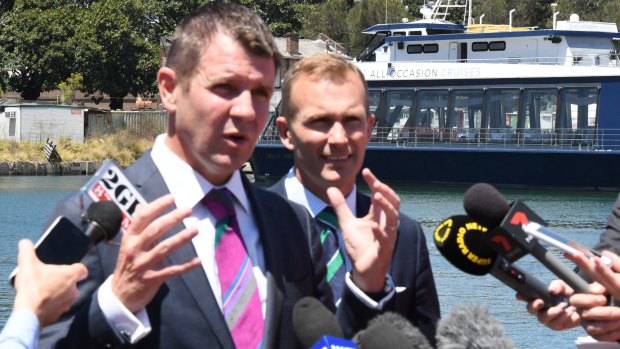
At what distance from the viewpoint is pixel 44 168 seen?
42.0 meters

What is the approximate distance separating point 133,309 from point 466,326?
28.3 inches

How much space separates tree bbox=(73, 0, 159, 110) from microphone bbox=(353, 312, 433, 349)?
5271 cm

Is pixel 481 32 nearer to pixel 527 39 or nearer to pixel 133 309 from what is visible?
pixel 527 39

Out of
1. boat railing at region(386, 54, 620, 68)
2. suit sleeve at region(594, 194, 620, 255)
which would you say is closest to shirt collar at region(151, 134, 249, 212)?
suit sleeve at region(594, 194, 620, 255)

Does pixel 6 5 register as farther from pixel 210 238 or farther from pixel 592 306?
pixel 592 306

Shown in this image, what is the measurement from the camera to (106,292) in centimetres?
263

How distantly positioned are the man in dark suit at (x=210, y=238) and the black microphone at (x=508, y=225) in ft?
0.90

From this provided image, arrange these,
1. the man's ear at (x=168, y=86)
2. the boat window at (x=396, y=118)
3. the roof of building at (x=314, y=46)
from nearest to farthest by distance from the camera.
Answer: the man's ear at (x=168, y=86) → the boat window at (x=396, y=118) → the roof of building at (x=314, y=46)

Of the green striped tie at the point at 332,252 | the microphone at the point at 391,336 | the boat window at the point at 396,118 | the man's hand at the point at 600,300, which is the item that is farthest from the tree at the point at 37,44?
the microphone at the point at 391,336

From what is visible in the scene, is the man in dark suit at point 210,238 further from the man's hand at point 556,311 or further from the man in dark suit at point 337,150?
the man in dark suit at point 337,150

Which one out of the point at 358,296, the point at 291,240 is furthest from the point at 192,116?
the point at 358,296

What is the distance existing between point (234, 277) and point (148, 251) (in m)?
0.36

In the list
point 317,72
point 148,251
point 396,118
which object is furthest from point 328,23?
point 148,251

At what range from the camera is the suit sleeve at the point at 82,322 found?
2656mm
